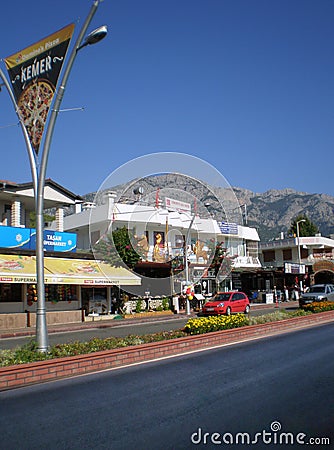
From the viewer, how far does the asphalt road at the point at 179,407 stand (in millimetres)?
5605

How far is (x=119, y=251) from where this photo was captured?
32.7 metres

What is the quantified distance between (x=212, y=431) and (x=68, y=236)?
25233 mm

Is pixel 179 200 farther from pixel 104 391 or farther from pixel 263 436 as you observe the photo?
pixel 263 436

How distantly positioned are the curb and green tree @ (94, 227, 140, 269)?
1698 centimetres

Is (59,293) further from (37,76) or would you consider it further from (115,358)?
(37,76)

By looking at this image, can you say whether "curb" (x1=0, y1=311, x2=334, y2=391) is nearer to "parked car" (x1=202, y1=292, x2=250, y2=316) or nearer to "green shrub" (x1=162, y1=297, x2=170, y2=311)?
"parked car" (x1=202, y1=292, x2=250, y2=316)

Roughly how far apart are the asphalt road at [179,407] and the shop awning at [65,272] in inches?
579

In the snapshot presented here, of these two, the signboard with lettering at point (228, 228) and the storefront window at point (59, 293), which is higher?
the signboard with lettering at point (228, 228)

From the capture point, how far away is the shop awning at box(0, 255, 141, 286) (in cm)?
2380

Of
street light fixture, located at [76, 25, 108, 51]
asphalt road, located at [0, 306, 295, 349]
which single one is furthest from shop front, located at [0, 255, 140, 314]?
street light fixture, located at [76, 25, 108, 51]

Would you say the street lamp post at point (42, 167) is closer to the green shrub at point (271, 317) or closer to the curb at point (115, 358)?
the curb at point (115, 358)

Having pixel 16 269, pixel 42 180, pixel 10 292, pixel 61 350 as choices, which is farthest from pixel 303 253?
pixel 61 350

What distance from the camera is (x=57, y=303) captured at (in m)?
28.4

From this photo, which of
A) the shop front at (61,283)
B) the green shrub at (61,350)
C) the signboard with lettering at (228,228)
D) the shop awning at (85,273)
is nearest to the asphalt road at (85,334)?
the shop awning at (85,273)
